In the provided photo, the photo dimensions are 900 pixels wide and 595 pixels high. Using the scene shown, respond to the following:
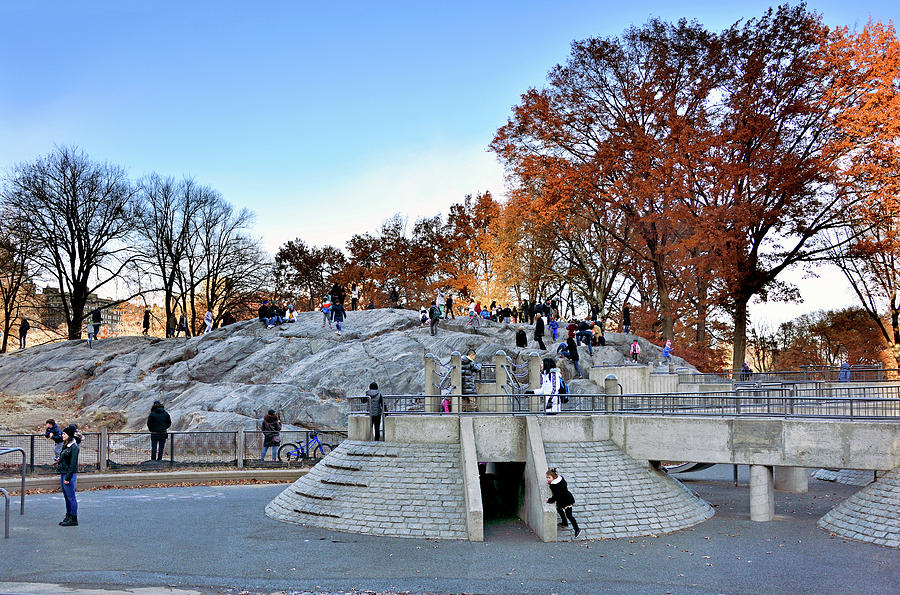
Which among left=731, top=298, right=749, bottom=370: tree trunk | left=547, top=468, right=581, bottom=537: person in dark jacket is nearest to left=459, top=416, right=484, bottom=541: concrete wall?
left=547, top=468, right=581, bottom=537: person in dark jacket

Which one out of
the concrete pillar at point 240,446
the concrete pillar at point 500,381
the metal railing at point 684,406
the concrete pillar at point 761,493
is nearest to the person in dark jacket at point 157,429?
the concrete pillar at point 240,446

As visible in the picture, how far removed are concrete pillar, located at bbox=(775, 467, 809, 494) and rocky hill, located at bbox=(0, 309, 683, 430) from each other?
32.9ft

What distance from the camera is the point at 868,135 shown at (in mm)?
40781

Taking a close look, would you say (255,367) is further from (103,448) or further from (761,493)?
(761,493)

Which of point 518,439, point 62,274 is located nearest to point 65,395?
point 62,274

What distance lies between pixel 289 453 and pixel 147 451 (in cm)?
527

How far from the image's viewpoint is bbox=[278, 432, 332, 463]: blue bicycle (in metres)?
30.1

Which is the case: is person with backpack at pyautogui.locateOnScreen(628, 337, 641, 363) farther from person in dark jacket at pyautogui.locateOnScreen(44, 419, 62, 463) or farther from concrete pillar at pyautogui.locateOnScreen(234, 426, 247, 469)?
person in dark jacket at pyautogui.locateOnScreen(44, 419, 62, 463)

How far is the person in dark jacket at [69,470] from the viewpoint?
1756 centimetres

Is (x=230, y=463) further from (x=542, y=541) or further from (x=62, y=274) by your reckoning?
(x=62, y=274)

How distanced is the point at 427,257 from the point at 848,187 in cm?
3794

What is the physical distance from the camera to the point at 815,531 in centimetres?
1919

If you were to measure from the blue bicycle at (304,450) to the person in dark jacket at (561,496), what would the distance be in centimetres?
1419

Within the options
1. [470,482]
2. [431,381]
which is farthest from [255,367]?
[470,482]
